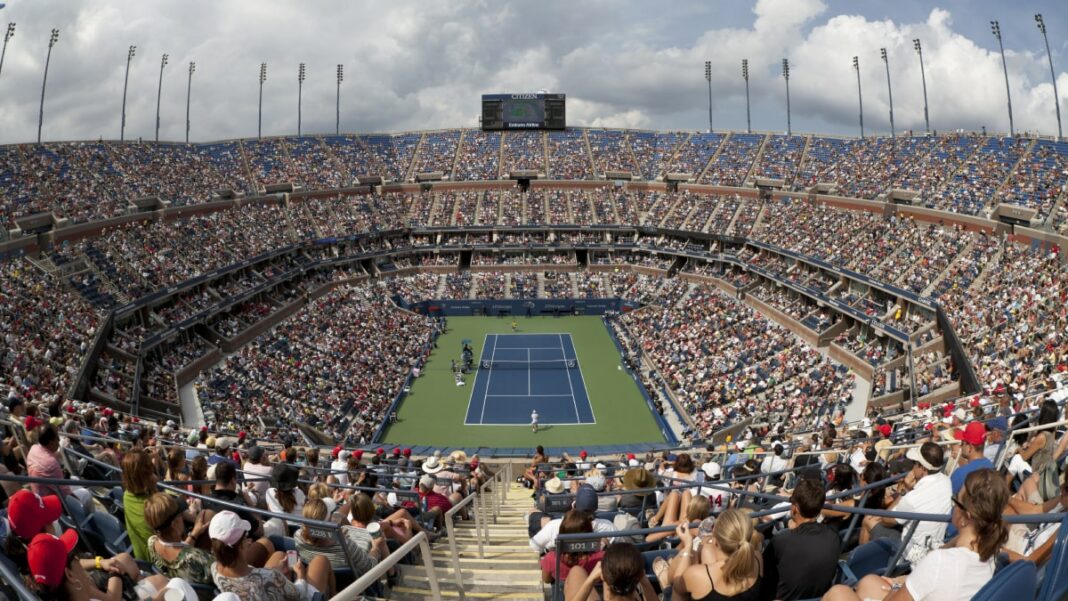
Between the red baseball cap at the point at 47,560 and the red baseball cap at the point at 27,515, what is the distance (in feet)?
2.18

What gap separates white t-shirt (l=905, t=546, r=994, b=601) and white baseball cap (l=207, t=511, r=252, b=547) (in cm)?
404

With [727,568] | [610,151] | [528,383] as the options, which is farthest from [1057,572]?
[610,151]

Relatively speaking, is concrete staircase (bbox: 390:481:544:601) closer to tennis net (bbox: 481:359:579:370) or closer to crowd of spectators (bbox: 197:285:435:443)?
crowd of spectators (bbox: 197:285:435:443)

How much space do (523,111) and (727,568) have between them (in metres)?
73.5

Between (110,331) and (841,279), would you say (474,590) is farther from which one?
(841,279)

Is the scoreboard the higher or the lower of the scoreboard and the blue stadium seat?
the higher

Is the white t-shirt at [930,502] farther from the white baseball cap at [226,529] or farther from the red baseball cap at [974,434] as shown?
the white baseball cap at [226,529]

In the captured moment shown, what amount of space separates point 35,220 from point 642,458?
35231 millimetres

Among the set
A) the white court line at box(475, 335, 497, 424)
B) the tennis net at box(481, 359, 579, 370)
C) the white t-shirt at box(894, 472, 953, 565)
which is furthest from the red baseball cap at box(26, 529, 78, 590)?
the tennis net at box(481, 359, 579, 370)

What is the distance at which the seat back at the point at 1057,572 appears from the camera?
8.29 feet

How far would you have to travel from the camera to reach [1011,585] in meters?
2.37

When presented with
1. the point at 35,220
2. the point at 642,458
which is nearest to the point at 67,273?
the point at 35,220

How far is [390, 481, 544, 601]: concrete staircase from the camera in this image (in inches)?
256

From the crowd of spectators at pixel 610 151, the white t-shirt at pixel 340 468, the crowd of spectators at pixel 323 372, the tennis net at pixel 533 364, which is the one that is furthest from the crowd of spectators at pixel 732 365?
the crowd of spectators at pixel 610 151
